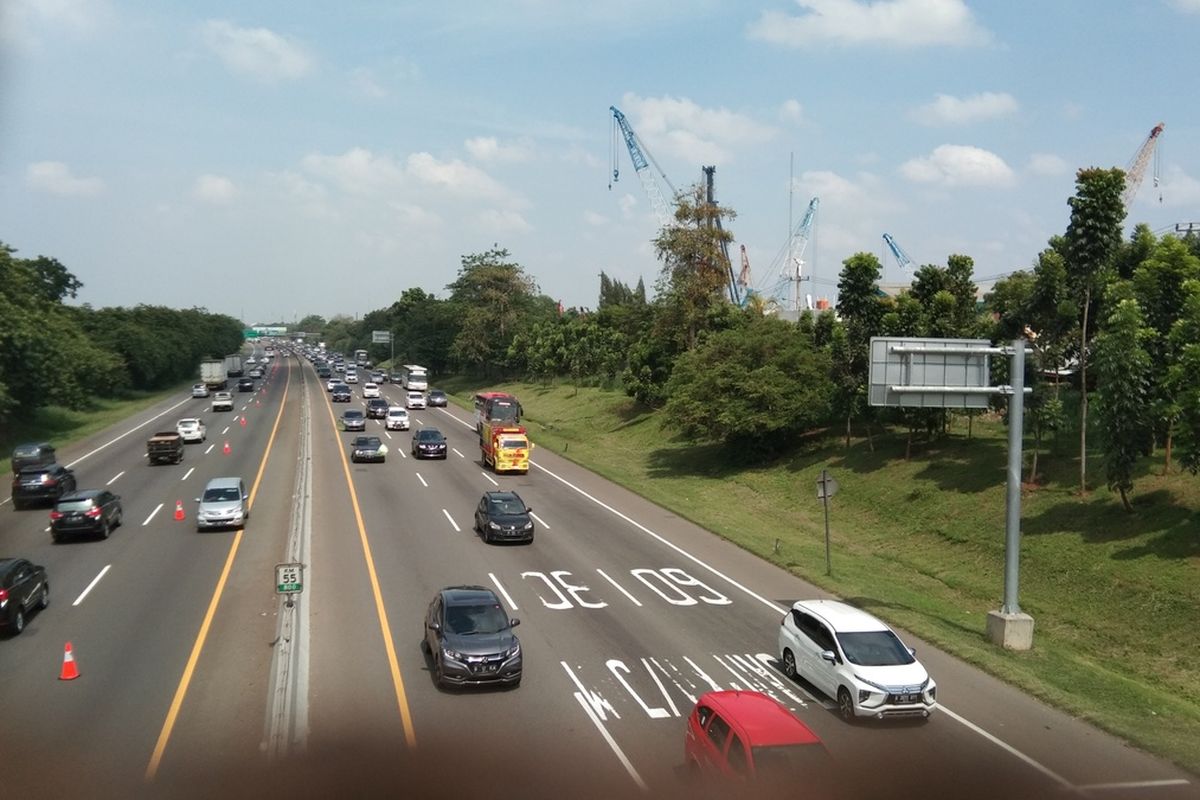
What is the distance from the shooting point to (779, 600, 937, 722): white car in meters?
15.7

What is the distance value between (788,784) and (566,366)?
86.3 metres

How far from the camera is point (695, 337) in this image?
6744 centimetres

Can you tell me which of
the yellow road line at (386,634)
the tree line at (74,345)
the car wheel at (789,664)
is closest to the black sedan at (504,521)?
the yellow road line at (386,634)

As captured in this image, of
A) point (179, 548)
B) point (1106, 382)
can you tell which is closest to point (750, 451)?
point (1106, 382)

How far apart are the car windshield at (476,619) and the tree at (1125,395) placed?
2078cm

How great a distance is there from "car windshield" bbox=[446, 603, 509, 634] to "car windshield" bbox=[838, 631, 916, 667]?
6.22 metres

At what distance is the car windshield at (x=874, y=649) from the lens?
1639cm

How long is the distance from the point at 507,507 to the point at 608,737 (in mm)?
17409

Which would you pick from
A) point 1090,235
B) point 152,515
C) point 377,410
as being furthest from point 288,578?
point 377,410

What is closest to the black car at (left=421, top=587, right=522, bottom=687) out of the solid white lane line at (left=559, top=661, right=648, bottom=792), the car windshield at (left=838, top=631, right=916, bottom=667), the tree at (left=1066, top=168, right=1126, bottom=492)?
the solid white lane line at (left=559, top=661, right=648, bottom=792)

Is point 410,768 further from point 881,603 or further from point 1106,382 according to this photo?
point 1106,382

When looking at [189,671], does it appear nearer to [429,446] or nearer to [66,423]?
[429,446]

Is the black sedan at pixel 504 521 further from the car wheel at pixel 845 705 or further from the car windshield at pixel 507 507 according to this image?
the car wheel at pixel 845 705

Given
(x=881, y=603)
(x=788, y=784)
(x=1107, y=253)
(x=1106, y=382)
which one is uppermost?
(x=1107, y=253)
